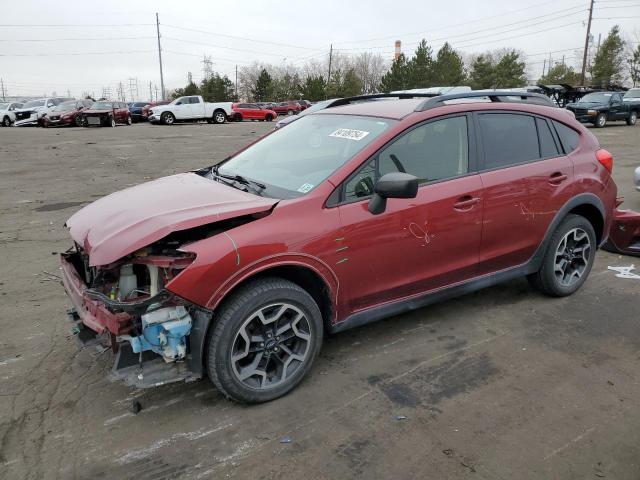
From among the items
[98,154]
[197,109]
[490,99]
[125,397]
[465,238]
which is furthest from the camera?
[197,109]

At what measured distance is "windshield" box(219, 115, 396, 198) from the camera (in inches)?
133

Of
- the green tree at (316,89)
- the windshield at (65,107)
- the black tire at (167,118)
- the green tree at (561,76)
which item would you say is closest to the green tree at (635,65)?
the green tree at (561,76)

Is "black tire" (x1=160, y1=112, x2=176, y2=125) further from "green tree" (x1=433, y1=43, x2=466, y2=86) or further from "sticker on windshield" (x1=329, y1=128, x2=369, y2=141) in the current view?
"green tree" (x1=433, y1=43, x2=466, y2=86)

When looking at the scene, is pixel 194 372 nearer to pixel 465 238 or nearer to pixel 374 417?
pixel 374 417

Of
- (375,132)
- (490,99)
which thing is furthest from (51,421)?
(490,99)

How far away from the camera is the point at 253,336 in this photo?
9.90 feet

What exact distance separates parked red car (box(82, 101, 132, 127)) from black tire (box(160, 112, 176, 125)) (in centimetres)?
208

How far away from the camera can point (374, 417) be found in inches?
115

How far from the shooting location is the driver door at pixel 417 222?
3.26m

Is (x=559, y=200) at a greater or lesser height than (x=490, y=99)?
lesser

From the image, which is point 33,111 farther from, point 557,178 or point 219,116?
point 557,178

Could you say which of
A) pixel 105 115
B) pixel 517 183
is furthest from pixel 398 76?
pixel 517 183

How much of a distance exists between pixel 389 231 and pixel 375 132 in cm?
70

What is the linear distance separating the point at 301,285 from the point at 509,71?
66230mm
